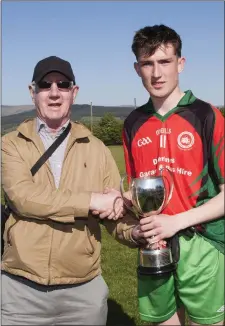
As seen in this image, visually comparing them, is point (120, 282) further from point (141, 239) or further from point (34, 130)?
point (34, 130)

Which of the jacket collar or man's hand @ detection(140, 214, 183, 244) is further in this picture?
the jacket collar

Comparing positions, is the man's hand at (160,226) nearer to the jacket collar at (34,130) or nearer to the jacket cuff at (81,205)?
the jacket cuff at (81,205)

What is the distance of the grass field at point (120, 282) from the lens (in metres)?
4.79

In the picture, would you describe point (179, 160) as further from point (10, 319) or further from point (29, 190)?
point (10, 319)

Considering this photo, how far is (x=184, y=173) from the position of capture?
2.70 m

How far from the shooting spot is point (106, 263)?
253 inches

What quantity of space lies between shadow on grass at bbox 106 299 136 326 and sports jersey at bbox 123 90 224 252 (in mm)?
2233

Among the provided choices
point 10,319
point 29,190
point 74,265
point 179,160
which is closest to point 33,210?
point 29,190

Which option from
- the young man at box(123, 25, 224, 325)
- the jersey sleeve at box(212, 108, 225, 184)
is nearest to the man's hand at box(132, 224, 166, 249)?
the young man at box(123, 25, 224, 325)

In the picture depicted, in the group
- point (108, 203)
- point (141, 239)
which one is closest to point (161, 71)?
point (108, 203)

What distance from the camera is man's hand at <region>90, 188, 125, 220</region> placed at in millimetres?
2805

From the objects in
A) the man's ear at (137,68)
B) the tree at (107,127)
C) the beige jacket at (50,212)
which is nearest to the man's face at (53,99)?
the beige jacket at (50,212)

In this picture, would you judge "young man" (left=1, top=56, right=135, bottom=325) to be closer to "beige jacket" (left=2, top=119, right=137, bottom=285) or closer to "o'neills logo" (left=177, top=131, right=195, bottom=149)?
"beige jacket" (left=2, top=119, right=137, bottom=285)

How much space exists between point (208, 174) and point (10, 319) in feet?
4.39
